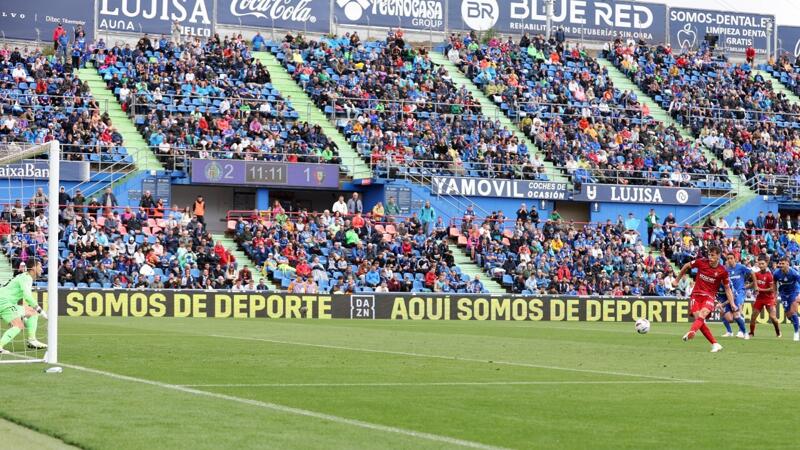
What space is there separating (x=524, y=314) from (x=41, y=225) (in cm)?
1594

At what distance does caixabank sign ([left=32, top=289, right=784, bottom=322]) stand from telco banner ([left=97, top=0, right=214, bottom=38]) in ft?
71.1

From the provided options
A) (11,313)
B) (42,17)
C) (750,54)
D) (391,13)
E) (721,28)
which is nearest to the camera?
(11,313)

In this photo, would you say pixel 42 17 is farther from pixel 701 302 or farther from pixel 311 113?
pixel 701 302

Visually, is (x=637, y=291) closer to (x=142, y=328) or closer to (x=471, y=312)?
(x=471, y=312)

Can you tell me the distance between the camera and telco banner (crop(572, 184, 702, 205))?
53.1m

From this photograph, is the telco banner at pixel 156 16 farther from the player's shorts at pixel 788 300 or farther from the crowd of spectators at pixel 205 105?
the player's shorts at pixel 788 300

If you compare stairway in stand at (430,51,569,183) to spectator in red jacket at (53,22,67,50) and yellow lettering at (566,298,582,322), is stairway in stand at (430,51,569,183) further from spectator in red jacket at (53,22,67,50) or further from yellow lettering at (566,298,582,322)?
spectator in red jacket at (53,22,67,50)

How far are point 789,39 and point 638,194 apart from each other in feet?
91.9

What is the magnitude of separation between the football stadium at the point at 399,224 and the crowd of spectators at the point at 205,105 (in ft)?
0.39

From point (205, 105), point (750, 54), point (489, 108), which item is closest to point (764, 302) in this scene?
point (205, 105)

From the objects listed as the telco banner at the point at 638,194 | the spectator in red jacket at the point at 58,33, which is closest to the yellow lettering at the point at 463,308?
the telco banner at the point at 638,194

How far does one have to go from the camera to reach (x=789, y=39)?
77.2 meters

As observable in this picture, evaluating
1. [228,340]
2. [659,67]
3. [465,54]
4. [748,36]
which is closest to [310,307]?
[228,340]

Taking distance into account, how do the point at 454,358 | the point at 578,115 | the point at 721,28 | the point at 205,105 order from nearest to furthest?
the point at 454,358
the point at 205,105
the point at 578,115
the point at 721,28
